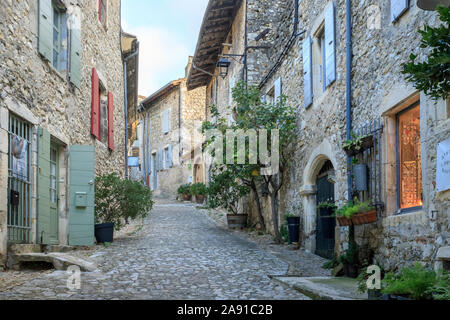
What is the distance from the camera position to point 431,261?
485cm

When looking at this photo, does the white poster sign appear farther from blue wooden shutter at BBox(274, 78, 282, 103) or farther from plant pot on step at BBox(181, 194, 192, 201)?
plant pot on step at BBox(181, 194, 192, 201)

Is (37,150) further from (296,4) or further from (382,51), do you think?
(296,4)

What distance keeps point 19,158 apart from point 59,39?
9.29 feet

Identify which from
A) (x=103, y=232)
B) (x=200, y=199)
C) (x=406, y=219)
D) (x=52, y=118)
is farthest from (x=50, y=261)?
(x=200, y=199)

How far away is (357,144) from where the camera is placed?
21.5ft

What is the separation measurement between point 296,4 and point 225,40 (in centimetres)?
793

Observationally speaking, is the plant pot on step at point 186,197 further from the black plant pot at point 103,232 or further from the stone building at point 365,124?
the black plant pot at point 103,232

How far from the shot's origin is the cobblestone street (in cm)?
493

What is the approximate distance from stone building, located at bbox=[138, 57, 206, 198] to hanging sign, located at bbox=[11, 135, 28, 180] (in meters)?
15.6

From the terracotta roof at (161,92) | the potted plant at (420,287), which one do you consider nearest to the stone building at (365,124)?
the potted plant at (420,287)

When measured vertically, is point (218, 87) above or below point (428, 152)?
above
